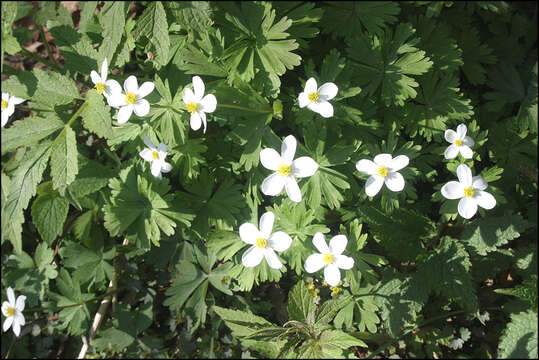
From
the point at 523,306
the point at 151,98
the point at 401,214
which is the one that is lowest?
the point at 523,306

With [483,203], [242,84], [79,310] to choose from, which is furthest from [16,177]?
[483,203]

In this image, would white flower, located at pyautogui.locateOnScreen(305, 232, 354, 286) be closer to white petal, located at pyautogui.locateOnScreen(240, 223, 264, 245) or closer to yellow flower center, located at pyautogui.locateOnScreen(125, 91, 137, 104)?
white petal, located at pyautogui.locateOnScreen(240, 223, 264, 245)

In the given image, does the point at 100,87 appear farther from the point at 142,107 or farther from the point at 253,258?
the point at 253,258

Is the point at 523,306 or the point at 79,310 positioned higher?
the point at 523,306

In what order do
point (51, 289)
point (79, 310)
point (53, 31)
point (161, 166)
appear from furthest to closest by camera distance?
point (51, 289) → point (79, 310) → point (53, 31) → point (161, 166)

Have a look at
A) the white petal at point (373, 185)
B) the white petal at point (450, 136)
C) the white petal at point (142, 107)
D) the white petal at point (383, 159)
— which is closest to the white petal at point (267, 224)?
the white petal at point (373, 185)

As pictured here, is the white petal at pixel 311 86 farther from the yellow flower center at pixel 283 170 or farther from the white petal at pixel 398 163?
the white petal at pixel 398 163

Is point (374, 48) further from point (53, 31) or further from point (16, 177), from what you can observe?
point (16, 177)

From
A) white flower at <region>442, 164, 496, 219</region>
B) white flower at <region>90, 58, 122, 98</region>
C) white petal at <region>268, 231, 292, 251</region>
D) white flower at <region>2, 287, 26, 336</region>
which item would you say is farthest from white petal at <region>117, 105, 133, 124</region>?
white flower at <region>442, 164, 496, 219</region>
